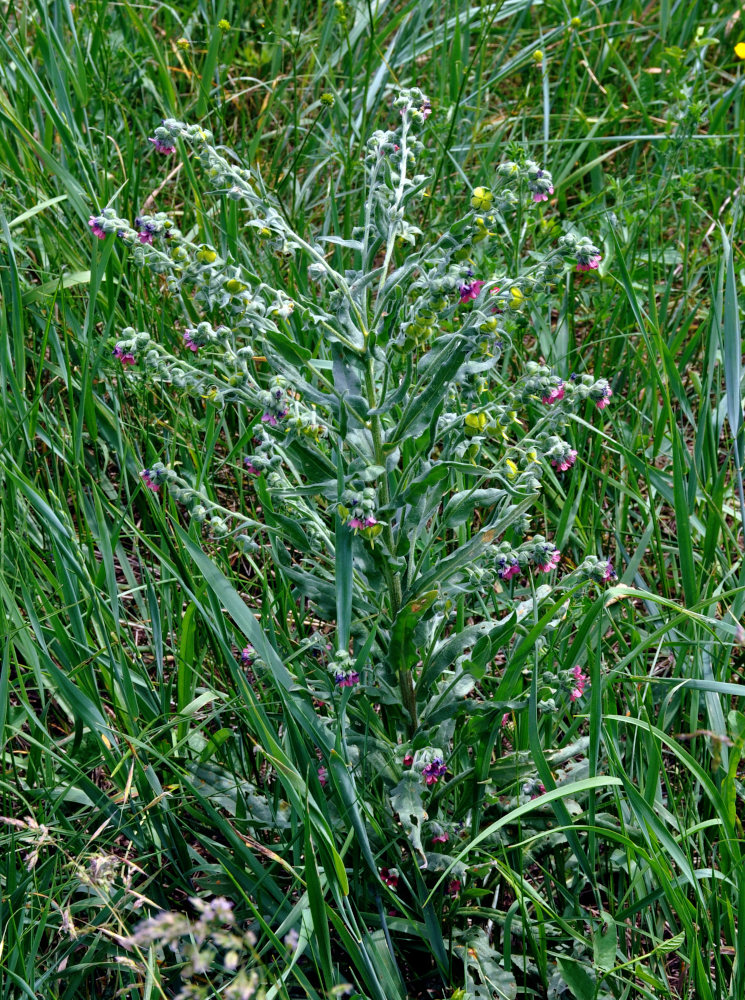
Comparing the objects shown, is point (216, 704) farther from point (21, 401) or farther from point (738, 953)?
point (738, 953)

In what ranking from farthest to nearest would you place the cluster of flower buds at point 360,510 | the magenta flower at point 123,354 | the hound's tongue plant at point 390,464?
the magenta flower at point 123,354 < the hound's tongue plant at point 390,464 < the cluster of flower buds at point 360,510

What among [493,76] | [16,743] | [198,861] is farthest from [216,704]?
[493,76]

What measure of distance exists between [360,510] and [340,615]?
0.18m

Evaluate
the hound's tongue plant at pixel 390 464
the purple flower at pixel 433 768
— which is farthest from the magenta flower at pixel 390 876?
the purple flower at pixel 433 768

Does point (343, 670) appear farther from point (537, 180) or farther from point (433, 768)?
point (537, 180)

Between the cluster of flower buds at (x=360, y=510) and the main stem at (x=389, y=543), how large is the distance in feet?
0.30

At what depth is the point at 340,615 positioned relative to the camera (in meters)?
1.59

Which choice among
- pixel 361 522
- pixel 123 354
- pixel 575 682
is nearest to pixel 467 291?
pixel 361 522

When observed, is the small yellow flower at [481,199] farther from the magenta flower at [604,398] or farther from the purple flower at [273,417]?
the purple flower at [273,417]

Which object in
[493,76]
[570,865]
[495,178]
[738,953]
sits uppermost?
[493,76]

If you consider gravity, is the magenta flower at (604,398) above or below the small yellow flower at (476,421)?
below

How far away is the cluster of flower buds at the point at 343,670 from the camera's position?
1680 millimetres

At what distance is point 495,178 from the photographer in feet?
11.0

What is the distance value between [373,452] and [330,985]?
3.00 ft
